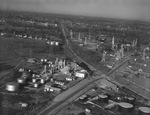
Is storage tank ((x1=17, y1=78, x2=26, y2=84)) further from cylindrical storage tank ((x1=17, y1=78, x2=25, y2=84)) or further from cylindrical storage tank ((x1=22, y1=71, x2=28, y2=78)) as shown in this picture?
cylindrical storage tank ((x1=22, y1=71, x2=28, y2=78))

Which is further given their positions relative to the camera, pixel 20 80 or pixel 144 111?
pixel 20 80

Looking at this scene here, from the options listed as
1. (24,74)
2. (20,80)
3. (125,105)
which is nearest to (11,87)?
(20,80)

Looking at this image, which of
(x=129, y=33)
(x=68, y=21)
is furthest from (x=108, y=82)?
(x=68, y=21)

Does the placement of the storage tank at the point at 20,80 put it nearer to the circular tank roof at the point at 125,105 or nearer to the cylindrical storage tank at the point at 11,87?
the cylindrical storage tank at the point at 11,87

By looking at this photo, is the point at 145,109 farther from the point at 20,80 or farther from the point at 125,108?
the point at 20,80

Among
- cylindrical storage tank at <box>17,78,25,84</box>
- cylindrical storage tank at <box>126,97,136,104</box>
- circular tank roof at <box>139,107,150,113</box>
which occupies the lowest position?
cylindrical storage tank at <box>126,97,136,104</box>

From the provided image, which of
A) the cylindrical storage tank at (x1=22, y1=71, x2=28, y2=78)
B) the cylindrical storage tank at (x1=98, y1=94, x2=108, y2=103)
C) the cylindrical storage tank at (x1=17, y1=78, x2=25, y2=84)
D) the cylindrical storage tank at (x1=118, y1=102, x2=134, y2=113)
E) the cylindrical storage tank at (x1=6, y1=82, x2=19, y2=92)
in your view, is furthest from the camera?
the cylindrical storage tank at (x1=22, y1=71, x2=28, y2=78)

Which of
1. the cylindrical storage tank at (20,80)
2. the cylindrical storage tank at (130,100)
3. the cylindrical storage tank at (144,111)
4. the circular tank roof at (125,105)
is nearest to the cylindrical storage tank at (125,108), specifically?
the circular tank roof at (125,105)

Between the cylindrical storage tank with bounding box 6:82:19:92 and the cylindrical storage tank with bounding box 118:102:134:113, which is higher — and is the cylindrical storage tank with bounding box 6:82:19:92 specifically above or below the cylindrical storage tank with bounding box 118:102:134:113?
above

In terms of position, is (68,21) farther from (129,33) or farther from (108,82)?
(108,82)

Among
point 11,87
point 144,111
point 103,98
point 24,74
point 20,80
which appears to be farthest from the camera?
point 24,74

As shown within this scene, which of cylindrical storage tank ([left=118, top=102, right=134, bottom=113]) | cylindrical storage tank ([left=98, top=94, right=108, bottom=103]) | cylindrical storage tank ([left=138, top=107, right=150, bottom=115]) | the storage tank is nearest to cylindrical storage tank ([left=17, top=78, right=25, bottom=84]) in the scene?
the storage tank
